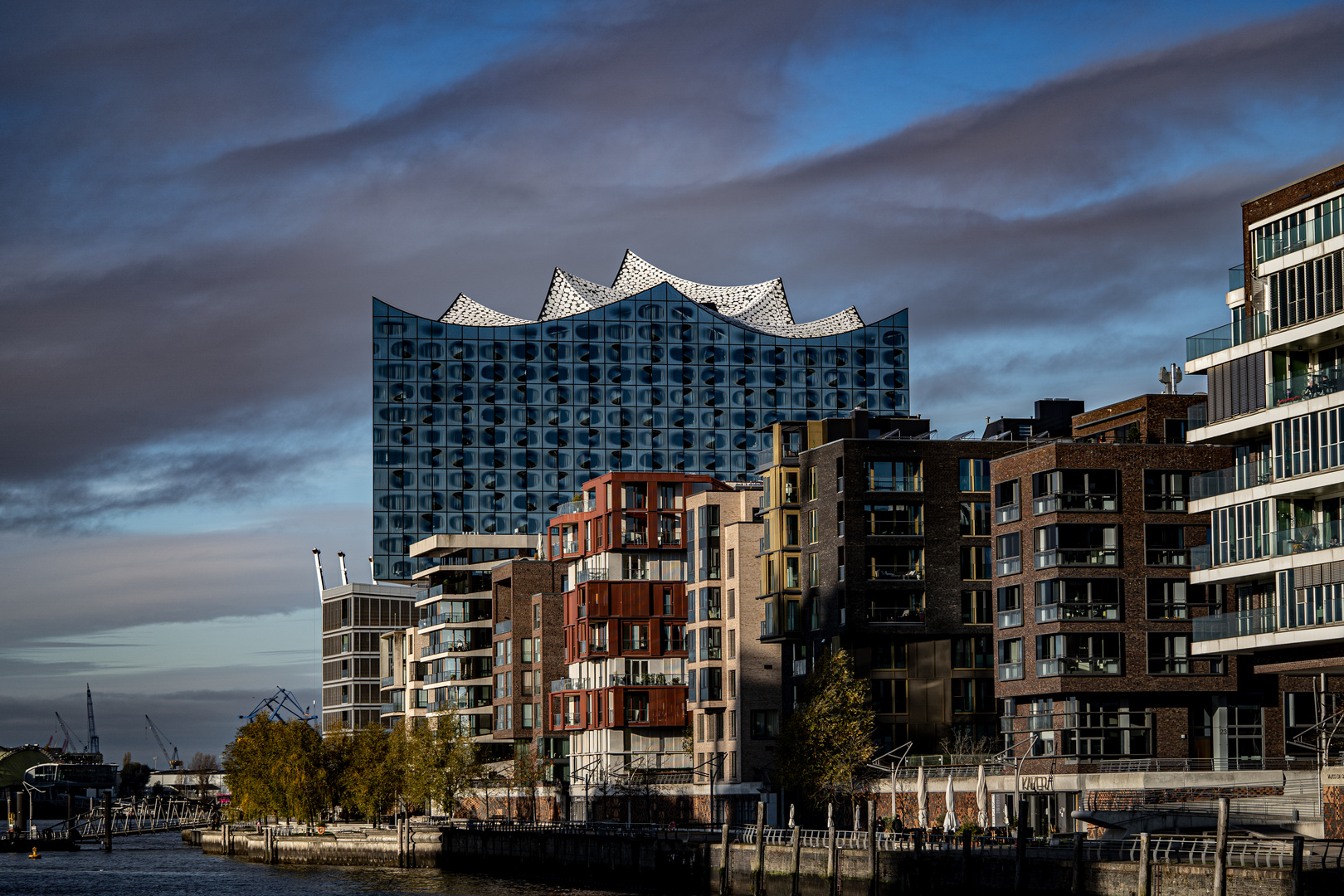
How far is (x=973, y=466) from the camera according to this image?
111 m

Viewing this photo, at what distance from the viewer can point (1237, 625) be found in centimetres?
7644

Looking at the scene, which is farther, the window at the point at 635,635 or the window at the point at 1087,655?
the window at the point at 635,635

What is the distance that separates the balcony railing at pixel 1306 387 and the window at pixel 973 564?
3568cm

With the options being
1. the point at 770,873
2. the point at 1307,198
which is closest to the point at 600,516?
the point at 770,873

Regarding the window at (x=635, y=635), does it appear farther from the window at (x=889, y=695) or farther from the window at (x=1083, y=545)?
the window at (x=1083, y=545)

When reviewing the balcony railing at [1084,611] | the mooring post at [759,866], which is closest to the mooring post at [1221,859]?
the mooring post at [759,866]

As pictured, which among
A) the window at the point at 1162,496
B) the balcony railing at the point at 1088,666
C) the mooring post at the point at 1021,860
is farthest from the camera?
the window at the point at 1162,496

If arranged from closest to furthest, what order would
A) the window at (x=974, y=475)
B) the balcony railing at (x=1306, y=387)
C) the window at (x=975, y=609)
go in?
the balcony railing at (x=1306, y=387) → the window at (x=975, y=609) → the window at (x=974, y=475)

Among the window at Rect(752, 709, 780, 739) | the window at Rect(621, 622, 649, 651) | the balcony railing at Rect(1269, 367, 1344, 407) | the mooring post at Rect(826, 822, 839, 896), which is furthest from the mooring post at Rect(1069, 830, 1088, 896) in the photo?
the window at Rect(621, 622, 649, 651)

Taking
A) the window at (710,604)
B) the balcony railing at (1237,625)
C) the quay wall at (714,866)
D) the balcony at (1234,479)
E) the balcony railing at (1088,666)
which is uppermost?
the balcony at (1234,479)

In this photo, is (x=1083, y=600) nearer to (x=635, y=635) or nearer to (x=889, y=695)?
(x=889, y=695)

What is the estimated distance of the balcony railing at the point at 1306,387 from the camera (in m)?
71.4

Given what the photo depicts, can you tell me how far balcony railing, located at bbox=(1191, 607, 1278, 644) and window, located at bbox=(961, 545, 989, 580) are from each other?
29935mm

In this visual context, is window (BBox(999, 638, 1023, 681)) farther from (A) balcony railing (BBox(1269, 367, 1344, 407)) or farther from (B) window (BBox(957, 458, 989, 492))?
(A) balcony railing (BBox(1269, 367, 1344, 407))
